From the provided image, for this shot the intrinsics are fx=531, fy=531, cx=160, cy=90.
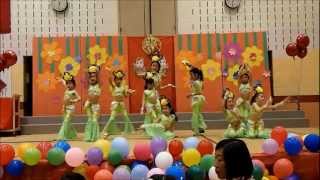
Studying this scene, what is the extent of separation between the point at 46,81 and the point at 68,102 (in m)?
2.17

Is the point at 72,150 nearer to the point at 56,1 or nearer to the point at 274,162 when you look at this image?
the point at 274,162

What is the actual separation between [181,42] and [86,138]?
10.6ft

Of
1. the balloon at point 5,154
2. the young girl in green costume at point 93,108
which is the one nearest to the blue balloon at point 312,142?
the young girl in green costume at point 93,108

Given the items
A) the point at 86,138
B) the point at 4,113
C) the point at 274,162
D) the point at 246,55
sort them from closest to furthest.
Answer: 1. the point at 274,162
2. the point at 86,138
3. the point at 4,113
4. the point at 246,55

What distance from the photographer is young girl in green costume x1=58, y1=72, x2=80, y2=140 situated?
7609 mm

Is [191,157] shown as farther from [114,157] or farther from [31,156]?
[31,156]

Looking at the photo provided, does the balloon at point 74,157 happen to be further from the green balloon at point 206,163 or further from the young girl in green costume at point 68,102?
the young girl in green costume at point 68,102

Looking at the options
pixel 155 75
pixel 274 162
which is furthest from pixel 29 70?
pixel 274 162

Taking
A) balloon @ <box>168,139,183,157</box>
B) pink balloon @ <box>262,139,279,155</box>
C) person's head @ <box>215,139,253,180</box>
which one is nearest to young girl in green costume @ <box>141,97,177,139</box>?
balloon @ <box>168,139,183,157</box>

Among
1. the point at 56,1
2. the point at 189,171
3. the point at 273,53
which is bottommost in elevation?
the point at 189,171

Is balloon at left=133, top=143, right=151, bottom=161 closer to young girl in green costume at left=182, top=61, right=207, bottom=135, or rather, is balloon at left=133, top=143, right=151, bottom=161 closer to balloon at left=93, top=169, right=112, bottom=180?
balloon at left=93, top=169, right=112, bottom=180

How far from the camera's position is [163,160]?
5.24 m

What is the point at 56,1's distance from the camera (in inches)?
428

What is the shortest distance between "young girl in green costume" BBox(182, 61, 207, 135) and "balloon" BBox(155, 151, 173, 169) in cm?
265
